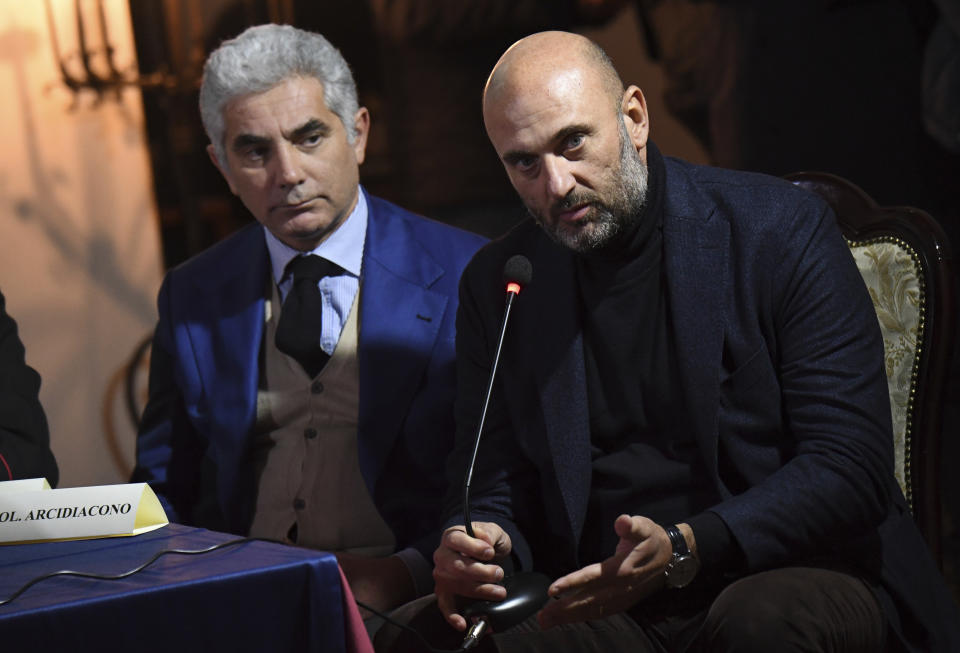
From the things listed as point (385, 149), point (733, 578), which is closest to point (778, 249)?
point (733, 578)

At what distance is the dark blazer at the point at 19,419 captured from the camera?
74.4 inches

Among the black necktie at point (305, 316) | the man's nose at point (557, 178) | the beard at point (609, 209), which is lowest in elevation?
the black necktie at point (305, 316)

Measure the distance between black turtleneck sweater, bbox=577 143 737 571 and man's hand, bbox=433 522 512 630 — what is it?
0.21 meters

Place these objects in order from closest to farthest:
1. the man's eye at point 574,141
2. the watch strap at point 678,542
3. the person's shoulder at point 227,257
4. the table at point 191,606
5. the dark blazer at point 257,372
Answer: the table at point 191,606
the watch strap at point 678,542
the man's eye at point 574,141
the dark blazer at point 257,372
the person's shoulder at point 227,257

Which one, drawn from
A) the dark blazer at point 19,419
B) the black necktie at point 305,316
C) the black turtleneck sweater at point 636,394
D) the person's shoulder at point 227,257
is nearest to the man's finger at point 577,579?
the black turtleneck sweater at point 636,394

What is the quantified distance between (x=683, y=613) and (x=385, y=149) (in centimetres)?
234

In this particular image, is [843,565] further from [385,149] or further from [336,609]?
[385,149]

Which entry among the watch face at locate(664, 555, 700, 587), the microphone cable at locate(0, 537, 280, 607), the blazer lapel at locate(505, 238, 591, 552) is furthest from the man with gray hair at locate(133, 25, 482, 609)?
the microphone cable at locate(0, 537, 280, 607)

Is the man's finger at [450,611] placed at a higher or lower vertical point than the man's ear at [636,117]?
lower

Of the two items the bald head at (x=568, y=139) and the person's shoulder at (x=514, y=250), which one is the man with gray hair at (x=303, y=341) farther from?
the bald head at (x=568, y=139)

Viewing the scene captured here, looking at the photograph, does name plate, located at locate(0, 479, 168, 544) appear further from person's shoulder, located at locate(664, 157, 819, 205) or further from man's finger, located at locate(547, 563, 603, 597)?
person's shoulder, located at locate(664, 157, 819, 205)

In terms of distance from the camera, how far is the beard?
63.2 inches

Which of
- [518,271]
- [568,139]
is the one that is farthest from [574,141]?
[518,271]

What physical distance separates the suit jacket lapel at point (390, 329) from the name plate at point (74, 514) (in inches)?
27.8
